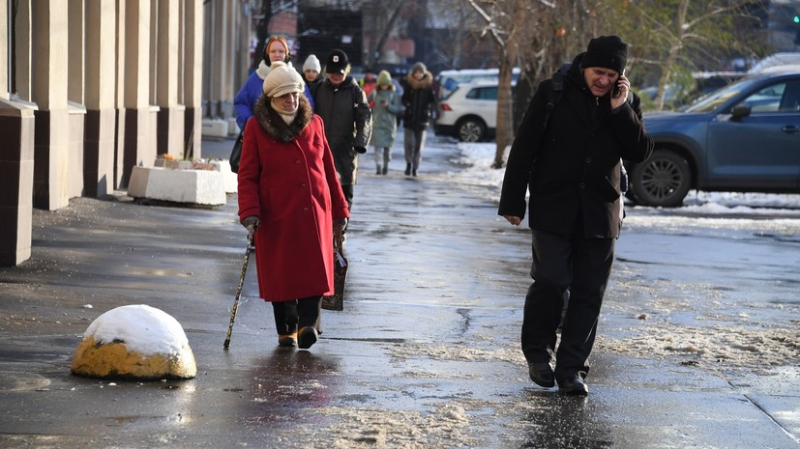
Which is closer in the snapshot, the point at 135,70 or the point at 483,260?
the point at 483,260

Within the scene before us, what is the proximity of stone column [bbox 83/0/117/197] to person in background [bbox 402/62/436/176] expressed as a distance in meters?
9.14

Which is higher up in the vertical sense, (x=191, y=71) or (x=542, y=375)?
(x=191, y=71)

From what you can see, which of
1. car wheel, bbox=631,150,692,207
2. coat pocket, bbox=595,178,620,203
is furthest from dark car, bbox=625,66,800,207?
coat pocket, bbox=595,178,620,203

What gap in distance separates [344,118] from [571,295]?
18.6ft

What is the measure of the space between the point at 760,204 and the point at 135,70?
28.6 feet

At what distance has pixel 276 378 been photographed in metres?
7.05

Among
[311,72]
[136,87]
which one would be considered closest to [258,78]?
[311,72]

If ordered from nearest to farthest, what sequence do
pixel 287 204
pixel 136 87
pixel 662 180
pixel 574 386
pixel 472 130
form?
pixel 574 386, pixel 287 204, pixel 136 87, pixel 662 180, pixel 472 130

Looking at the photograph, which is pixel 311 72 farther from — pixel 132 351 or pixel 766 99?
pixel 766 99

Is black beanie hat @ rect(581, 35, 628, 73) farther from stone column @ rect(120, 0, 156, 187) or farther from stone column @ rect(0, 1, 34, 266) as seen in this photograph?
stone column @ rect(120, 0, 156, 187)

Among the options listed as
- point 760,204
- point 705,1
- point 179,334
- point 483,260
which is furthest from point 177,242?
point 705,1

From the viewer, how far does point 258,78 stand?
38.8 ft

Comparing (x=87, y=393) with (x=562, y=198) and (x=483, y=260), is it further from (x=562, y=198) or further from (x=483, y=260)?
(x=483, y=260)

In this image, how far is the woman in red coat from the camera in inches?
312
